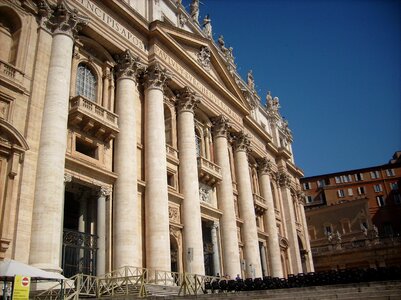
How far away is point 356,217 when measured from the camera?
184ft

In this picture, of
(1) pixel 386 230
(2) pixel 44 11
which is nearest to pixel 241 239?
(2) pixel 44 11

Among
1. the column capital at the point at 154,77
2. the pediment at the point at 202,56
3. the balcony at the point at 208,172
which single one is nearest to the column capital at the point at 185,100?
the pediment at the point at 202,56

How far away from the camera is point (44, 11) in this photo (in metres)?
18.0

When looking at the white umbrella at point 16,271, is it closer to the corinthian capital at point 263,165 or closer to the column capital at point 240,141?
the column capital at point 240,141

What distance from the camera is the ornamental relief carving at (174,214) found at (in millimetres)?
22694

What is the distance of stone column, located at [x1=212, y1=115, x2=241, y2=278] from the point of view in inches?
1019

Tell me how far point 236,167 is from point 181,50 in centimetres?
1078

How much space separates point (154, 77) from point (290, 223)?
23.7m

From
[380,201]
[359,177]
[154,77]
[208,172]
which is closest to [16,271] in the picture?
[154,77]

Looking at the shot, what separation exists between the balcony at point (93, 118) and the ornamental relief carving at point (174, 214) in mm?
5443

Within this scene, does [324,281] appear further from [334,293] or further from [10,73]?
[10,73]

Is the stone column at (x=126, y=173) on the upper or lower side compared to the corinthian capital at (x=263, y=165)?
lower

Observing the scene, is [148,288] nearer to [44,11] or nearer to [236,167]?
[44,11]

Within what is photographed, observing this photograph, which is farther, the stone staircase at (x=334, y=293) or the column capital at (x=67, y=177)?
the column capital at (x=67, y=177)
